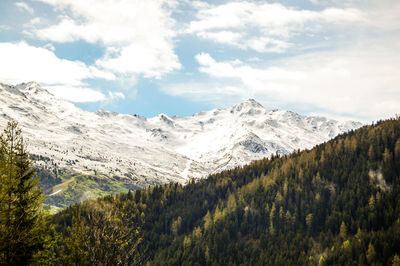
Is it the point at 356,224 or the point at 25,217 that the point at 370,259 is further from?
the point at 25,217

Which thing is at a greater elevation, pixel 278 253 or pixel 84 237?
pixel 84 237

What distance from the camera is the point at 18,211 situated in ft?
127

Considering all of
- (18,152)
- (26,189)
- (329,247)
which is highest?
(18,152)

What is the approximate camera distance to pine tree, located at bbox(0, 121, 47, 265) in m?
35.5

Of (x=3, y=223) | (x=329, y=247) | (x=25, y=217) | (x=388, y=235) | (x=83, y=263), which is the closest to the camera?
(x=83, y=263)

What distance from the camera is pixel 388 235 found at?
17138 centimetres

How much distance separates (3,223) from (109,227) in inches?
468

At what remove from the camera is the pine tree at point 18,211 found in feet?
117

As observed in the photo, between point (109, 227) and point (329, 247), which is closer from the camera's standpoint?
point (109, 227)

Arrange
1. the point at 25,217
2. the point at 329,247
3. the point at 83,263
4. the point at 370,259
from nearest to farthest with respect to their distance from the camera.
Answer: the point at 83,263
the point at 25,217
the point at 370,259
the point at 329,247

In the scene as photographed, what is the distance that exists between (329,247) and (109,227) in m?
182

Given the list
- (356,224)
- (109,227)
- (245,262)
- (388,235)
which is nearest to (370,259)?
(388,235)

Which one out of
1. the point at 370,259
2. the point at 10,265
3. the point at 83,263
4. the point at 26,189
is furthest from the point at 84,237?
the point at 370,259

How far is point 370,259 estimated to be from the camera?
158250mm
